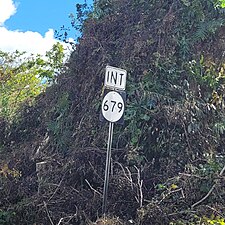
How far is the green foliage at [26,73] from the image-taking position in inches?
361

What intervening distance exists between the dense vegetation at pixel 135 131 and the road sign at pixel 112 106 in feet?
2.26

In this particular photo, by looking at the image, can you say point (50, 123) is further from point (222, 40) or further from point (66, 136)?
point (222, 40)

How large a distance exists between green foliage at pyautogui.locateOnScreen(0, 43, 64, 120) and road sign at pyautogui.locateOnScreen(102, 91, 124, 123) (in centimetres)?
453

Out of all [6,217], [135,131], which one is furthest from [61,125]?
[6,217]

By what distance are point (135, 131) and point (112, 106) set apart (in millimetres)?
966

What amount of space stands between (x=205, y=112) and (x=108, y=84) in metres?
1.64

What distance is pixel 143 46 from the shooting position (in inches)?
221

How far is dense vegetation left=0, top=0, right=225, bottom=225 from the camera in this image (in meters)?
3.98

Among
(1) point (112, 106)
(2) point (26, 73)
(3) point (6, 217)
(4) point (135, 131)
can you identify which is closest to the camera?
(1) point (112, 106)

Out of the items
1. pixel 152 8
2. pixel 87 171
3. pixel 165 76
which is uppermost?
pixel 152 8

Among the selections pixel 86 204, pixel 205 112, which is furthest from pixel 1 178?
pixel 205 112

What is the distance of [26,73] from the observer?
446 inches

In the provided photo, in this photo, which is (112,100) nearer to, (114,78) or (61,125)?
(114,78)

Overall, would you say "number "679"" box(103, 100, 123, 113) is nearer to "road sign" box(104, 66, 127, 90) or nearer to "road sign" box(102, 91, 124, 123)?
"road sign" box(102, 91, 124, 123)
